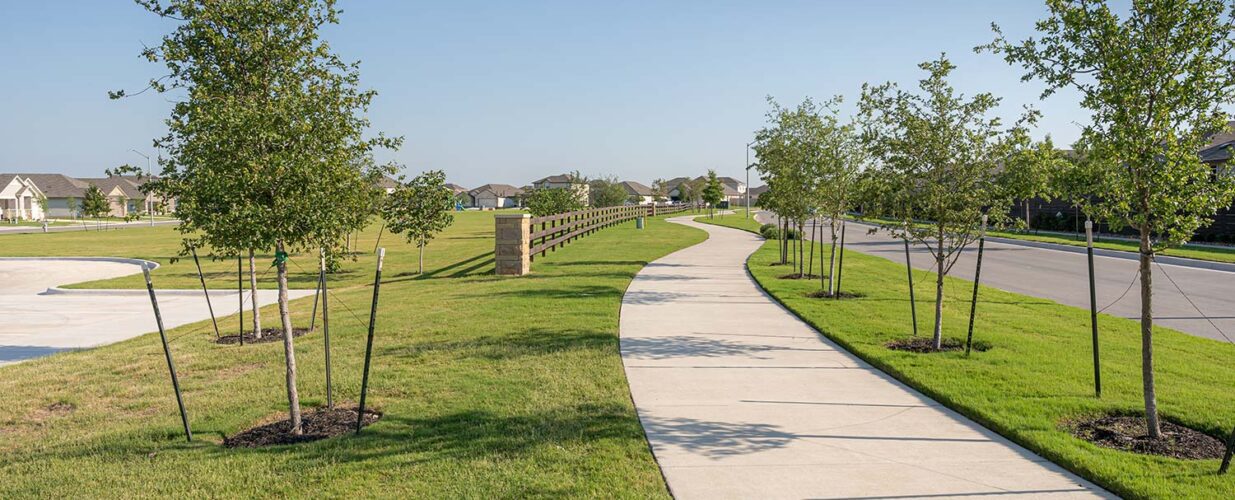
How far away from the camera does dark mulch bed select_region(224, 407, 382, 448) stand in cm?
601

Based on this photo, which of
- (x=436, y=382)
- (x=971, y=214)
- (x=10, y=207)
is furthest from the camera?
(x=10, y=207)

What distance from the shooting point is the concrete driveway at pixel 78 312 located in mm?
11211

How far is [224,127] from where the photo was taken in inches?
233

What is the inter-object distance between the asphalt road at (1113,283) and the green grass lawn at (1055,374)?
1.23 m

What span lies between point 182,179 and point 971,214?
8681 mm

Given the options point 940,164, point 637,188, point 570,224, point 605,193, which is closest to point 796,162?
point 940,164

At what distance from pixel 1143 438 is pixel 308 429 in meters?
6.65

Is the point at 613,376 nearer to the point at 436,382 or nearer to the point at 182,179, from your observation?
the point at 436,382

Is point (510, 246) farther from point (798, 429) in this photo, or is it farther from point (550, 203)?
point (550, 203)

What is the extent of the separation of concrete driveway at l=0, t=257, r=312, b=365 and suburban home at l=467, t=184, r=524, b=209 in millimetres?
163729

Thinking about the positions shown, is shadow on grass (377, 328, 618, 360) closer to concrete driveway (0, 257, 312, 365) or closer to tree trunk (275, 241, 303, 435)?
tree trunk (275, 241, 303, 435)

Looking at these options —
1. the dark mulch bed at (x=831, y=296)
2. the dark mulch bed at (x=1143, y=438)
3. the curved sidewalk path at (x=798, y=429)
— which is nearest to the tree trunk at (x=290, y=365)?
the curved sidewalk path at (x=798, y=429)

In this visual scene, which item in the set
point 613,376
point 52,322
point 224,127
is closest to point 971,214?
point 613,376

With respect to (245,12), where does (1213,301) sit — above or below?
below
